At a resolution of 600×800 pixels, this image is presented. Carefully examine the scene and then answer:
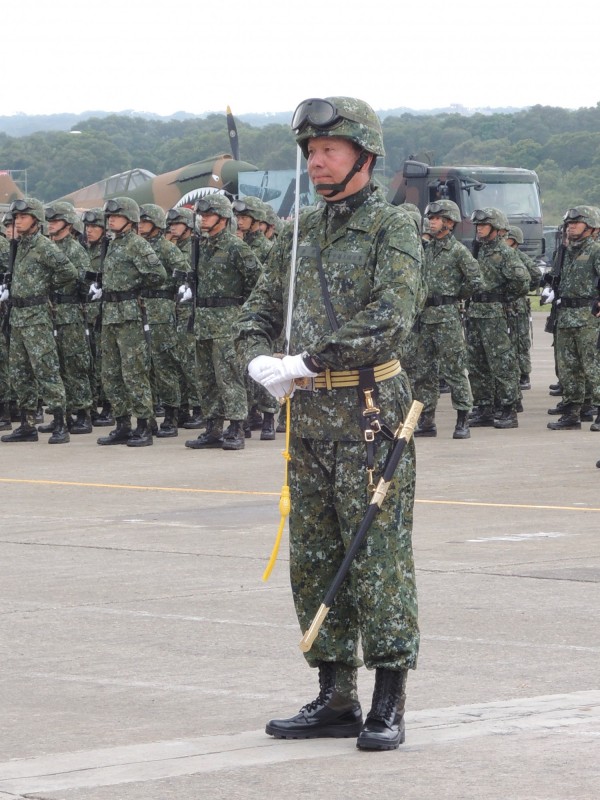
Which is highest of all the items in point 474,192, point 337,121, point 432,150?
point 337,121

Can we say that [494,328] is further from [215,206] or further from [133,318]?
[133,318]

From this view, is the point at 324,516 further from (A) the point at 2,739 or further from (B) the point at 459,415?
(B) the point at 459,415

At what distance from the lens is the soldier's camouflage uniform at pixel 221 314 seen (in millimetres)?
14867

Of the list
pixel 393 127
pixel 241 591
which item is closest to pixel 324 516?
pixel 241 591

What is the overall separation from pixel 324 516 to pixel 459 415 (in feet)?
34.6

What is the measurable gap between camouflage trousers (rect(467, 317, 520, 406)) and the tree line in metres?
75.2

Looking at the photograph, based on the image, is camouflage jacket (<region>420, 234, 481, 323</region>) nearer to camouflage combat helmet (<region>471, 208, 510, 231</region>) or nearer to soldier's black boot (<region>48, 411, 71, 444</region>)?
camouflage combat helmet (<region>471, 208, 510, 231</region>)

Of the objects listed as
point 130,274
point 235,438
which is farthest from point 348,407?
point 130,274

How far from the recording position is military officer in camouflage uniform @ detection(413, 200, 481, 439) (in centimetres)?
1576

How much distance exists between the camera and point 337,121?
538 centimetres

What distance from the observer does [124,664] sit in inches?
260

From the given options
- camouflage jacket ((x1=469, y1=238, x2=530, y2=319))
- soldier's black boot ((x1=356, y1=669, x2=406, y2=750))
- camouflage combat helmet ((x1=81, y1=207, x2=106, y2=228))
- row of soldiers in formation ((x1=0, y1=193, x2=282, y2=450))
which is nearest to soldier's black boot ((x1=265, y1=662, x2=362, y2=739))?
soldier's black boot ((x1=356, y1=669, x2=406, y2=750))

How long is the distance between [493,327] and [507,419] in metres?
0.94

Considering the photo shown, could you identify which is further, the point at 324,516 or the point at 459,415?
the point at 459,415
